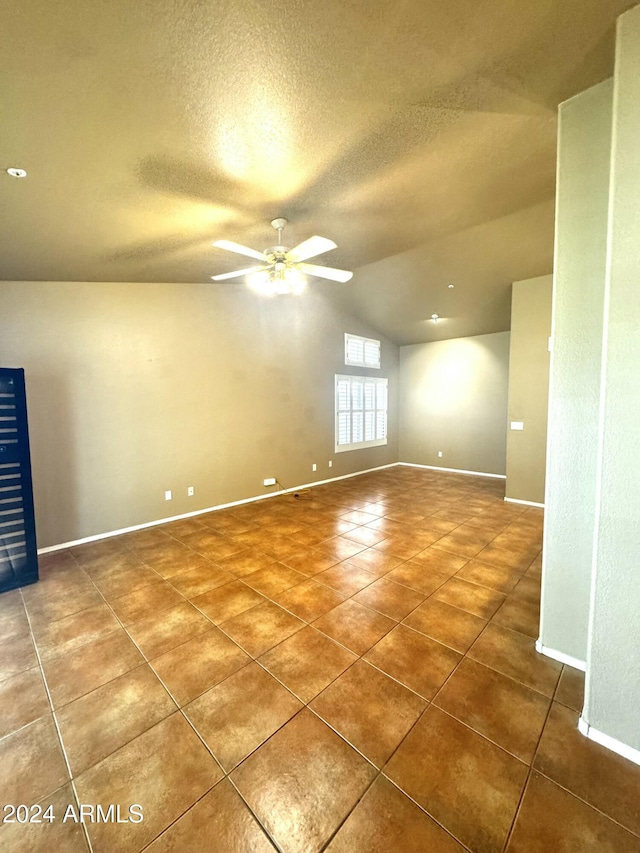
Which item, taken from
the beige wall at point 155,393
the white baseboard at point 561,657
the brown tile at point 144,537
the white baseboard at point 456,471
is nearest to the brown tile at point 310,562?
the brown tile at point 144,537

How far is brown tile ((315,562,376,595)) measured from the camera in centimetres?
272

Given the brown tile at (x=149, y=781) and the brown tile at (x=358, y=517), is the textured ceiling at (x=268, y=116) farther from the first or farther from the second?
the brown tile at (x=358, y=517)

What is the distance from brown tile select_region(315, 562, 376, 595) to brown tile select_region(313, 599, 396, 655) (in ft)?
0.73

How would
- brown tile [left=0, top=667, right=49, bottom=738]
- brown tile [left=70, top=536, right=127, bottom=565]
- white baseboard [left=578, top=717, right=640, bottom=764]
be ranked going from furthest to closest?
brown tile [left=70, top=536, right=127, bottom=565], brown tile [left=0, top=667, right=49, bottom=738], white baseboard [left=578, top=717, right=640, bottom=764]

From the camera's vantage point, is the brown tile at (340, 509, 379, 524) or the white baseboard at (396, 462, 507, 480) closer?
the brown tile at (340, 509, 379, 524)

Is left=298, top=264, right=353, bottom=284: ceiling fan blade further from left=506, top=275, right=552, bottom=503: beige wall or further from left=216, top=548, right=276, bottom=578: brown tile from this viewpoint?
left=506, top=275, right=552, bottom=503: beige wall

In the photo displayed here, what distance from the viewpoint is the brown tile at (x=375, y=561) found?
301 cm

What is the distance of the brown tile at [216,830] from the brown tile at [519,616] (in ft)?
5.99

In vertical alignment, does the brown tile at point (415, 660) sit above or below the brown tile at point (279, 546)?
above

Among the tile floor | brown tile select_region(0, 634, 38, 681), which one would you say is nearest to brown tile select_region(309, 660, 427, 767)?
the tile floor

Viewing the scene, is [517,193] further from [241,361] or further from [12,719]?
[12,719]

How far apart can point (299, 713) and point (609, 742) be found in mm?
1368

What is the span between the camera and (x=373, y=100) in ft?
5.14

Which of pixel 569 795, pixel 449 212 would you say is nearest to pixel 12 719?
pixel 569 795
